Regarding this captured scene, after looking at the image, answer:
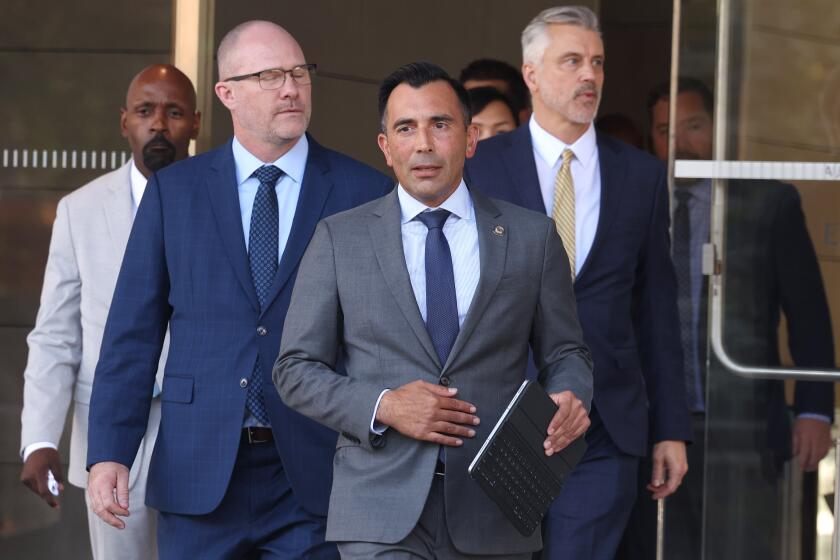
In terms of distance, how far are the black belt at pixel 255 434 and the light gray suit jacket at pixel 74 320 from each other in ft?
3.55

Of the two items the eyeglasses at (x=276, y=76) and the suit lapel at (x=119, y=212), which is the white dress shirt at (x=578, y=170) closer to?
the eyeglasses at (x=276, y=76)

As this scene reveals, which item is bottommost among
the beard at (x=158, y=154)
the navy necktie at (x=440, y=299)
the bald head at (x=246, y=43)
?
the navy necktie at (x=440, y=299)

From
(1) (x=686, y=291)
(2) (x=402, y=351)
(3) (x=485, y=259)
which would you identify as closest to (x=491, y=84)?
(1) (x=686, y=291)

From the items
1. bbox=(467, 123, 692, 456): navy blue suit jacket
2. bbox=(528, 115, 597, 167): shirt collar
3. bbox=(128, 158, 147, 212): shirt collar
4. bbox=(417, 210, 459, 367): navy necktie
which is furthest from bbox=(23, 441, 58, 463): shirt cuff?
bbox=(417, 210, 459, 367): navy necktie

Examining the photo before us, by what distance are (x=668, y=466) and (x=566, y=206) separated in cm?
90

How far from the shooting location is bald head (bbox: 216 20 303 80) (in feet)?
16.5

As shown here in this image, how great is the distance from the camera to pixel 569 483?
5.41m

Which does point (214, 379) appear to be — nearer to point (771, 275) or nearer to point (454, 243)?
point (454, 243)

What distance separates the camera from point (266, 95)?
497 centimetres

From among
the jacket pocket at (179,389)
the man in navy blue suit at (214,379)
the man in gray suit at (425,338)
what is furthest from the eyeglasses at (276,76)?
the jacket pocket at (179,389)

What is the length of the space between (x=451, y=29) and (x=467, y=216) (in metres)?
3.96

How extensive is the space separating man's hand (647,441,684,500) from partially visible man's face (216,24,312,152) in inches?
62.6

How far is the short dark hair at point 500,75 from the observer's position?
736 cm

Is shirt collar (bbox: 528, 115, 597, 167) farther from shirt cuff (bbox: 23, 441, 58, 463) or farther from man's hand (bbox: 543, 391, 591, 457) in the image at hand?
shirt cuff (bbox: 23, 441, 58, 463)
